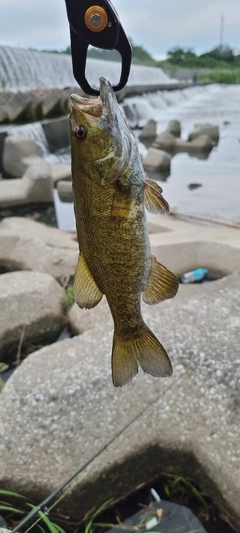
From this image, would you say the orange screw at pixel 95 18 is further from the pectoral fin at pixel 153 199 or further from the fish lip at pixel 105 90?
the pectoral fin at pixel 153 199

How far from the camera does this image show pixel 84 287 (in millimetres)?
1305

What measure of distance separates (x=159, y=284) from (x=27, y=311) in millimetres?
3028

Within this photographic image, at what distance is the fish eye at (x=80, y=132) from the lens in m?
1.17

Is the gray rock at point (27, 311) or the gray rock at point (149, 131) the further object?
the gray rock at point (149, 131)

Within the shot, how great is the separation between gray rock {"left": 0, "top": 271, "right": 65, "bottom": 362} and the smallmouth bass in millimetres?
2865

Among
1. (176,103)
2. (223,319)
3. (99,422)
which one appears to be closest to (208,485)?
(99,422)

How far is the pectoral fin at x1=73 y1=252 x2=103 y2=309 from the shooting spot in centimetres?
129

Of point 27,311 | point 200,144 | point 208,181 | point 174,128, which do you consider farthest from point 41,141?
point 27,311

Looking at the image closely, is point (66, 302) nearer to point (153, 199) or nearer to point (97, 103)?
point (153, 199)

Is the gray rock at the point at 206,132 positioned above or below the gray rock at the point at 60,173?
below

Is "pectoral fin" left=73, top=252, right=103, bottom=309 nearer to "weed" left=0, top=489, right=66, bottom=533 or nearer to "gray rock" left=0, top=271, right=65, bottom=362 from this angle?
"weed" left=0, top=489, right=66, bottom=533

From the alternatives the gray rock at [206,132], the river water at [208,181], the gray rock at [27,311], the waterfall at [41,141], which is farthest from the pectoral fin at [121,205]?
the gray rock at [206,132]

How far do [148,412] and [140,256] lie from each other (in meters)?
1.71

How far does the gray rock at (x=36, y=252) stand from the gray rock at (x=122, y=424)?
237cm
